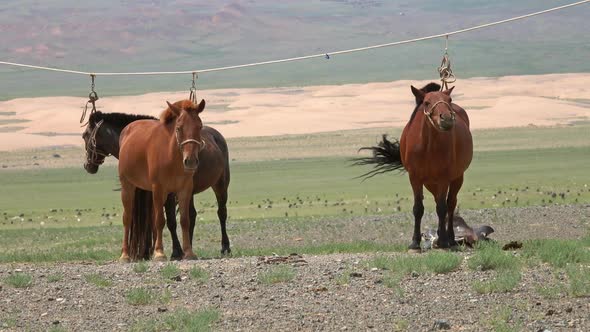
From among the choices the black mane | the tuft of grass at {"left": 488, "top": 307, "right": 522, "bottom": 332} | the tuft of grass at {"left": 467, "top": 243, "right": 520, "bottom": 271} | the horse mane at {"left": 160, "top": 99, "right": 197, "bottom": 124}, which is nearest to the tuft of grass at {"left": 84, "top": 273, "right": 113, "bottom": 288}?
the horse mane at {"left": 160, "top": 99, "right": 197, "bottom": 124}

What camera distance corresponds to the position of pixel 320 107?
76.8m

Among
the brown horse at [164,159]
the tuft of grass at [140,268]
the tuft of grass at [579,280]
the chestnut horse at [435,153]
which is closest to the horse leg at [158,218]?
the brown horse at [164,159]

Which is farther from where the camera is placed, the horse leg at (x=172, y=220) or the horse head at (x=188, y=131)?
the horse leg at (x=172, y=220)

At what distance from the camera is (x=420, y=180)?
13398 mm

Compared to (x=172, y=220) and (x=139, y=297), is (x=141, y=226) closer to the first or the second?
(x=172, y=220)

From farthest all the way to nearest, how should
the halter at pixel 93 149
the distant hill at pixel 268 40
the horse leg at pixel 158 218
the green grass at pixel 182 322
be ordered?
the distant hill at pixel 268 40, the halter at pixel 93 149, the horse leg at pixel 158 218, the green grass at pixel 182 322

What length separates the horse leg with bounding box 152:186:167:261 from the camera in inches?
535

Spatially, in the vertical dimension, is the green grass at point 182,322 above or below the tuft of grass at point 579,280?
below

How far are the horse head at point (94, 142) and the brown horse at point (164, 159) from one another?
1426 millimetres

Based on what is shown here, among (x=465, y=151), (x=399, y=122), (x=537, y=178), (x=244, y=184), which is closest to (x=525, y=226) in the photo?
(x=465, y=151)

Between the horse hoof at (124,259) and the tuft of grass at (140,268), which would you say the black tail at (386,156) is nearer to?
the horse hoof at (124,259)

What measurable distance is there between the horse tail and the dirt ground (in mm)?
2744

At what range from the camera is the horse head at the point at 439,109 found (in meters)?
12.6

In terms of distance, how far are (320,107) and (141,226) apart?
204 ft
